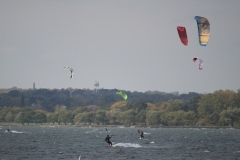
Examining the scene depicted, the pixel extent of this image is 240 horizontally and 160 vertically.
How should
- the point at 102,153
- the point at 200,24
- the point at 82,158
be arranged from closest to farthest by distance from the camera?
the point at 200,24
the point at 82,158
the point at 102,153

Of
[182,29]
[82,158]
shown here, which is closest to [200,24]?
[182,29]

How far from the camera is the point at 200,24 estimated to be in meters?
78.6

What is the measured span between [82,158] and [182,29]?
19336mm

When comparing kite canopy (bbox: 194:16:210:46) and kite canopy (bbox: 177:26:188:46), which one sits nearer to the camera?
kite canopy (bbox: 194:16:210:46)

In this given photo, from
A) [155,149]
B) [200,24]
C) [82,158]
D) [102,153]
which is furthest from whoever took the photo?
[155,149]

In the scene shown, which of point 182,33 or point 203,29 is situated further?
point 182,33

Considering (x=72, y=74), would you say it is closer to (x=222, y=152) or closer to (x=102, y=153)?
(x=102, y=153)

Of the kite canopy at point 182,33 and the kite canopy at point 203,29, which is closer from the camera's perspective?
the kite canopy at point 203,29

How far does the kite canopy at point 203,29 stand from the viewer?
253 feet

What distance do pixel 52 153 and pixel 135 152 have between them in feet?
35.9

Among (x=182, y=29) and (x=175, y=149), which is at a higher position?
(x=182, y=29)

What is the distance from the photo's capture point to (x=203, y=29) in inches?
3076

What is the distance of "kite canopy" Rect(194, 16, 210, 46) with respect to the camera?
253 feet

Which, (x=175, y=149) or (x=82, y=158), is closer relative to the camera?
(x=82, y=158)
